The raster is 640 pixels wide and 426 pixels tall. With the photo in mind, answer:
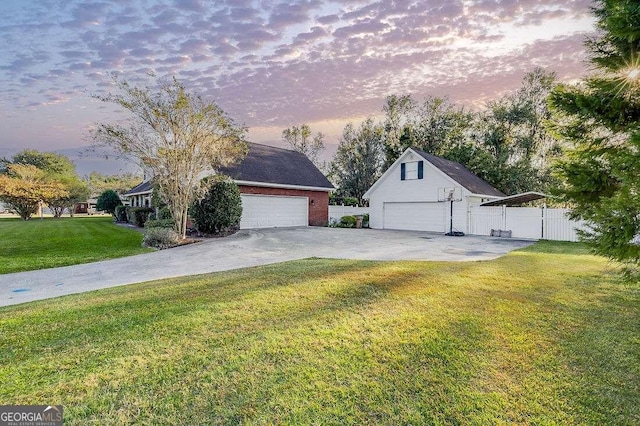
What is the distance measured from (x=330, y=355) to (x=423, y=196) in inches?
695

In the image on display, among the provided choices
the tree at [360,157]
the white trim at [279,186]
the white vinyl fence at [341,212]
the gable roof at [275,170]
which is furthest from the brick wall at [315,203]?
the tree at [360,157]

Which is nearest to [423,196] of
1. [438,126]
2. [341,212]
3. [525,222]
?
[525,222]

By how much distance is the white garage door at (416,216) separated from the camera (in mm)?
18906

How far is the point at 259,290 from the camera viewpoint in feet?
17.8

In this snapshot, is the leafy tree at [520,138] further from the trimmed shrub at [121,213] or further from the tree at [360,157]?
the trimmed shrub at [121,213]

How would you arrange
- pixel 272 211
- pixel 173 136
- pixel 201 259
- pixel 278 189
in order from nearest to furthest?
1. pixel 201 259
2. pixel 173 136
3. pixel 272 211
4. pixel 278 189

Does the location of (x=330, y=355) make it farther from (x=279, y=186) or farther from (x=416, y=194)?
(x=416, y=194)

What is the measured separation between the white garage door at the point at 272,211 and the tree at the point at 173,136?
193 inches

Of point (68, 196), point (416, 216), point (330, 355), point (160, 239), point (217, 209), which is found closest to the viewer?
point (330, 355)

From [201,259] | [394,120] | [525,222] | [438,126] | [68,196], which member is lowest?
[201,259]

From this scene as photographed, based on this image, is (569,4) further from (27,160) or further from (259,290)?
(27,160)

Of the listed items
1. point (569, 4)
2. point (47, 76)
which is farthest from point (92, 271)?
point (569, 4)

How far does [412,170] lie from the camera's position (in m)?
20.3

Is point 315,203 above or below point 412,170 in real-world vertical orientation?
below
